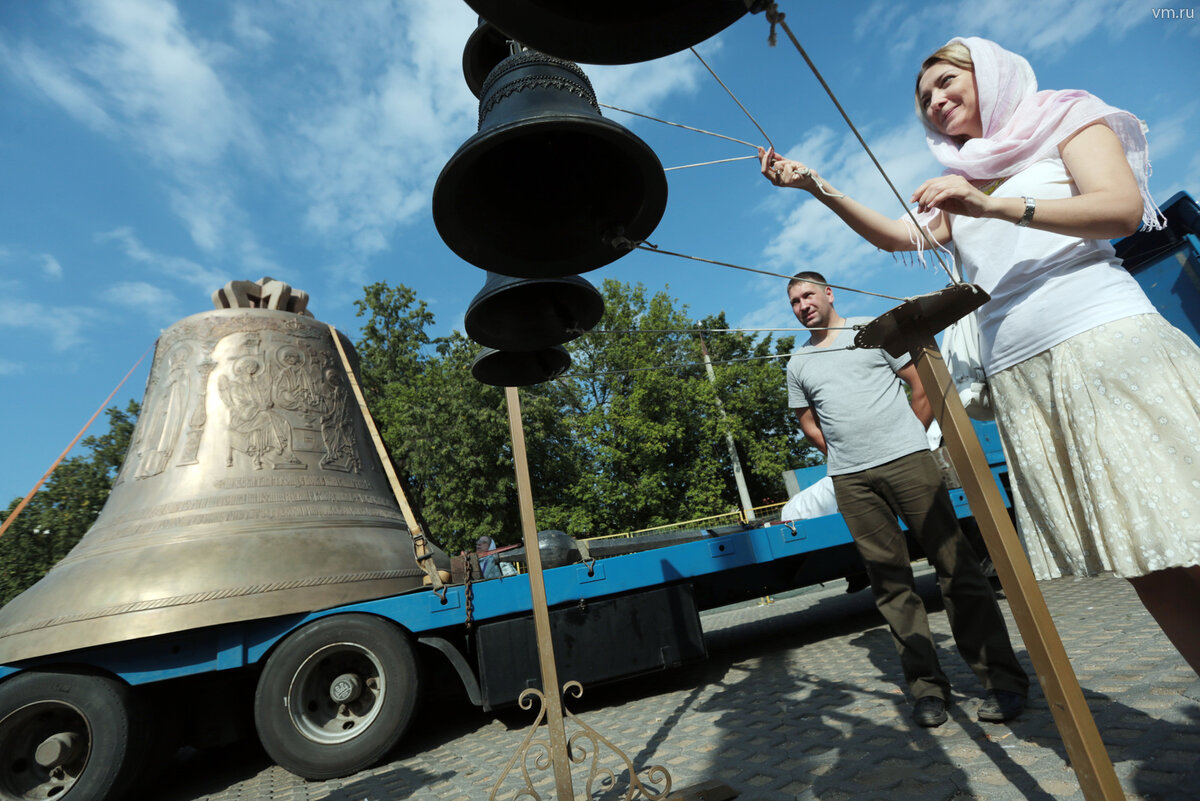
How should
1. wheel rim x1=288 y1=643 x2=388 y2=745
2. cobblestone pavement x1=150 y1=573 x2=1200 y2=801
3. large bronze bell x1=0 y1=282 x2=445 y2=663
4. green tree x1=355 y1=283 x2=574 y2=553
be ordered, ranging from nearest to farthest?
cobblestone pavement x1=150 y1=573 x2=1200 y2=801, large bronze bell x1=0 y1=282 x2=445 y2=663, wheel rim x1=288 y1=643 x2=388 y2=745, green tree x1=355 y1=283 x2=574 y2=553

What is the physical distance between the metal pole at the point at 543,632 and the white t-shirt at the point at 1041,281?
1596mm

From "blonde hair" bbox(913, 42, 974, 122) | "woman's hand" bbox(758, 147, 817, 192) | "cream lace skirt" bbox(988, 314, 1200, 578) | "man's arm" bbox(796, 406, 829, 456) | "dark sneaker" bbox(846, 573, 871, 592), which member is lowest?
"dark sneaker" bbox(846, 573, 871, 592)

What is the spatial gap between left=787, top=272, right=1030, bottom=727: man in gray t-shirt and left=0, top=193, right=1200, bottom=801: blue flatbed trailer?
62.6 inches

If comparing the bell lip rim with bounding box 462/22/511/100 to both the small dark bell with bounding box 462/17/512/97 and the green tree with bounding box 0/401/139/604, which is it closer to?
the small dark bell with bounding box 462/17/512/97

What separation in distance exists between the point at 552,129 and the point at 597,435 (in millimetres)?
22152

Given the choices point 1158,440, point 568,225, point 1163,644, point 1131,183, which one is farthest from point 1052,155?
point 1163,644

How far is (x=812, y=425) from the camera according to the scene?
329cm

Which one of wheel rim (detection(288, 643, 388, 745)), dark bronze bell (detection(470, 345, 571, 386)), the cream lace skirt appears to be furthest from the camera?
wheel rim (detection(288, 643, 388, 745))

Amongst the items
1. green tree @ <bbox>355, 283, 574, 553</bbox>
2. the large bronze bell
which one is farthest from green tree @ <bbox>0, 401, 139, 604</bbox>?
the large bronze bell

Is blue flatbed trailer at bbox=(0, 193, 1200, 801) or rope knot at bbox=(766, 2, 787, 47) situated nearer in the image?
rope knot at bbox=(766, 2, 787, 47)

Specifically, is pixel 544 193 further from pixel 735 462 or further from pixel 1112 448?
pixel 735 462

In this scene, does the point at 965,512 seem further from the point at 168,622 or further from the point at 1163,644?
the point at 168,622

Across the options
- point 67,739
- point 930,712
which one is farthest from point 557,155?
point 67,739

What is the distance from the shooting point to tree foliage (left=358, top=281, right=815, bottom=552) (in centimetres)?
1995
